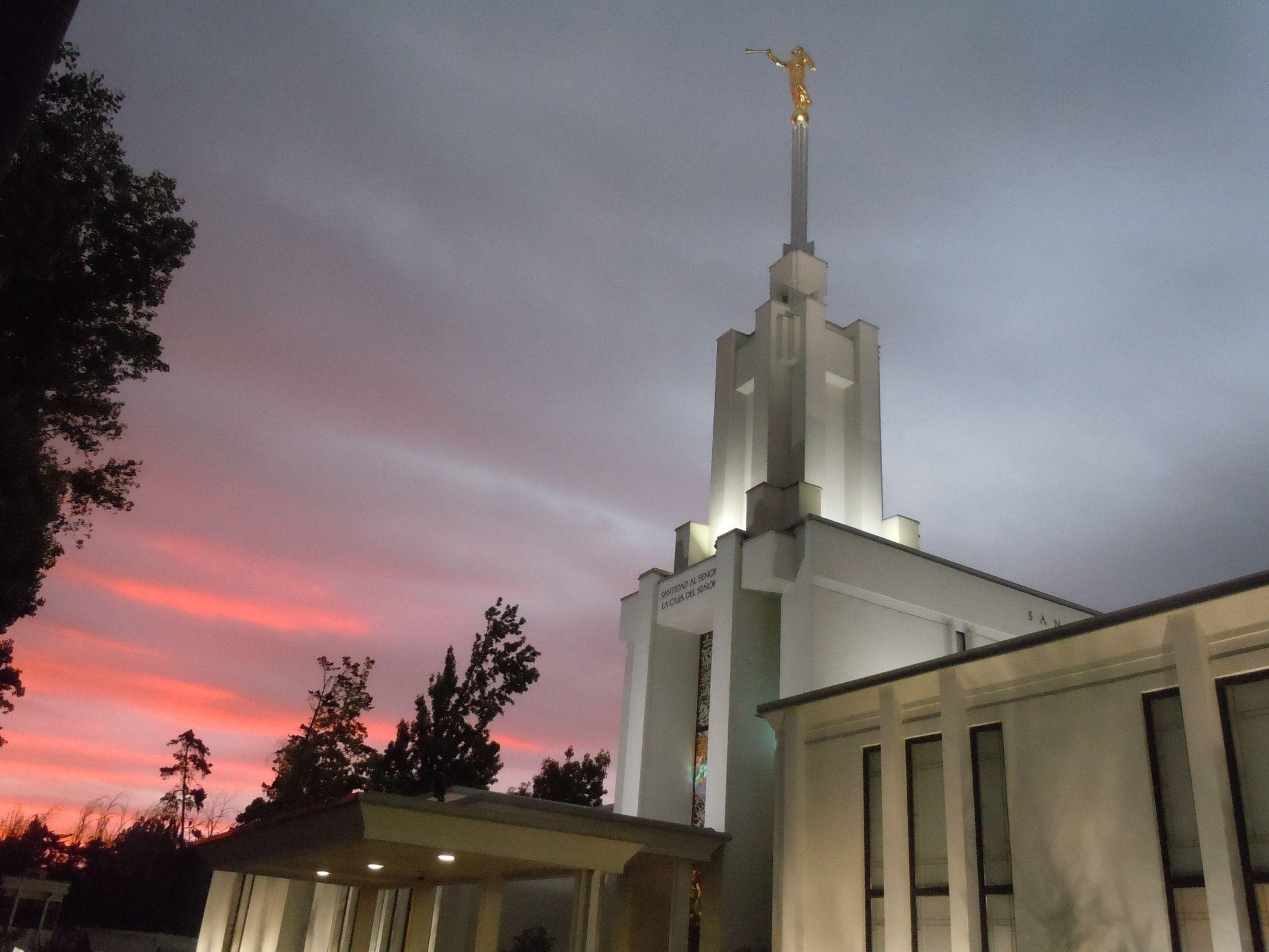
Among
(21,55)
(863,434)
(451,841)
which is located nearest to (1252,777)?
(451,841)

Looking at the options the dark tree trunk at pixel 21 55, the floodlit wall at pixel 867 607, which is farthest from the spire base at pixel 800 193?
the dark tree trunk at pixel 21 55

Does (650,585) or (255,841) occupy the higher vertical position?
(650,585)

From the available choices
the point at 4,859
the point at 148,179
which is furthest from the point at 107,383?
the point at 4,859

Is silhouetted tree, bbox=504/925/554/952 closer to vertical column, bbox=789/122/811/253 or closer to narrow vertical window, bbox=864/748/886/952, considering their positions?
narrow vertical window, bbox=864/748/886/952

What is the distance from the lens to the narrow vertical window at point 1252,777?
38.7 ft

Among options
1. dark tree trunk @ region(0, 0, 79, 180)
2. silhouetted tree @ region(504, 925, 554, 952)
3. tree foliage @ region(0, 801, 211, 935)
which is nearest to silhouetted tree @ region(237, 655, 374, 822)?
tree foliage @ region(0, 801, 211, 935)

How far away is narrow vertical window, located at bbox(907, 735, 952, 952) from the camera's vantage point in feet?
52.1

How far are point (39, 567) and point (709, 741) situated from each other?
15832 mm

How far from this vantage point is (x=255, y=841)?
1938 centimetres

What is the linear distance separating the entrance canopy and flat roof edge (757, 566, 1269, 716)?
4161mm

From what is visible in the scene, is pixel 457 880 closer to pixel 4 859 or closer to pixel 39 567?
pixel 39 567

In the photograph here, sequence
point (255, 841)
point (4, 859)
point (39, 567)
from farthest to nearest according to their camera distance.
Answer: point (4, 859), point (255, 841), point (39, 567)

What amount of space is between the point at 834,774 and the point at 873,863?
1718 mm

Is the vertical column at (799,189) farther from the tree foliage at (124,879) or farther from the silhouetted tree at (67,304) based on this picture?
the tree foliage at (124,879)
